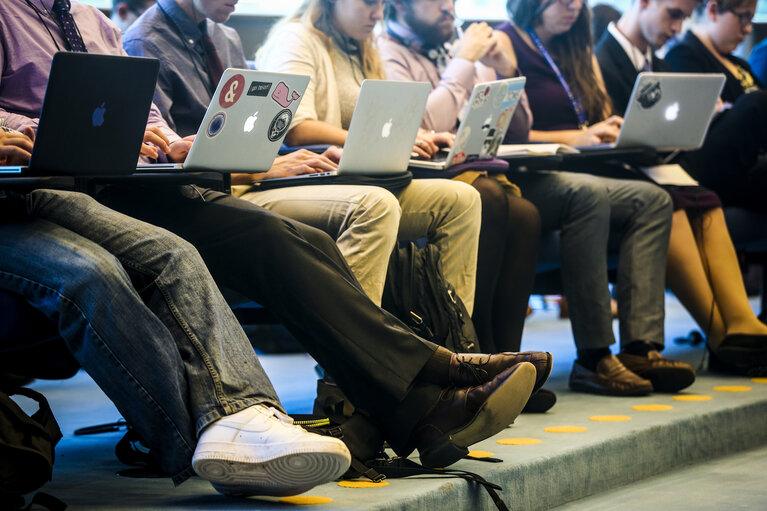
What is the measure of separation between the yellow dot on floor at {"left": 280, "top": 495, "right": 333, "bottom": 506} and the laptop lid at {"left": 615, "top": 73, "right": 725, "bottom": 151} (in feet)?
5.91

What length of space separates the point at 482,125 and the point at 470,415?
0.99 metres

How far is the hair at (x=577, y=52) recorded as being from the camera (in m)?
3.41

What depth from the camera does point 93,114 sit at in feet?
5.36

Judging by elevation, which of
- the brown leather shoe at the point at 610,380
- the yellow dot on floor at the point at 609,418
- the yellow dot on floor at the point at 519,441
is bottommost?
the brown leather shoe at the point at 610,380

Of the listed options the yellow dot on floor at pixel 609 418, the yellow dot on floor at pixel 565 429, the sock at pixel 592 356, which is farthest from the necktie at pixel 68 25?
the sock at pixel 592 356

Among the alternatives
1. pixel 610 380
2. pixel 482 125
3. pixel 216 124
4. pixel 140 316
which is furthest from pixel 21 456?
pixel 610 380

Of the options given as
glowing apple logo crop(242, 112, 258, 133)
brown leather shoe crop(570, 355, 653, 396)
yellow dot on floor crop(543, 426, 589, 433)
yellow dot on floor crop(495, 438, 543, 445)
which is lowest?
brown leather shoe crop(570, 355, 653, 396)

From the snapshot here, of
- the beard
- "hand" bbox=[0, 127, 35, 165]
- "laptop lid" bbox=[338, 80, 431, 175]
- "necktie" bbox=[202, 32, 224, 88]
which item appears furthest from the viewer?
the beard

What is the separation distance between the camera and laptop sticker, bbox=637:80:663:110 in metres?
3.01

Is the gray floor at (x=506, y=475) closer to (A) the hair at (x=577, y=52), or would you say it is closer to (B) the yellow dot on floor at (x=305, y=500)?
(B) the yellow dot on floor at (x=305, y=500)

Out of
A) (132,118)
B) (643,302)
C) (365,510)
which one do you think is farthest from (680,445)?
(132,118)

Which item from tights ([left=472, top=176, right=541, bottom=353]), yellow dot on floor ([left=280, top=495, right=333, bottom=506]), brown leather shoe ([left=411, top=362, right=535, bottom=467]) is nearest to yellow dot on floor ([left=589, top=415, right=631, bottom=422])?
tights ([left=472, top=176, right=541, bottom=353])

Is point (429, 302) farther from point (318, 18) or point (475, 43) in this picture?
point (475, 43)

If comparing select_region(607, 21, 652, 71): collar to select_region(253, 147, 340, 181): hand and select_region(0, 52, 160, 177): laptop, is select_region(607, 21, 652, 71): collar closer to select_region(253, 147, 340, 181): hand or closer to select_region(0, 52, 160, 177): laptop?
select_region(253, 147, 340, 181): hand
